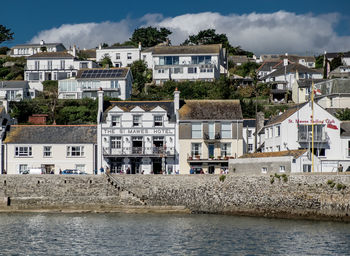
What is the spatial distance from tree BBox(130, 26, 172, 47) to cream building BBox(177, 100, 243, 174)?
67.1 m

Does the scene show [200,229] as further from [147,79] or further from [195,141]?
[147,79]

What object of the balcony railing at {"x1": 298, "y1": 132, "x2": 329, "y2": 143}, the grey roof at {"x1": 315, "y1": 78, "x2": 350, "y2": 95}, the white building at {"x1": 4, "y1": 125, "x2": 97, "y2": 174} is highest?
the grey roof at {"x1": 315, "y1": 78, "x2": 350, "y2": 95}

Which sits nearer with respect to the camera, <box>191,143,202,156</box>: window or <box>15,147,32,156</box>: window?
<box>15,147,32,156</box>: window

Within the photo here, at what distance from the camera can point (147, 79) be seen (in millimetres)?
96188

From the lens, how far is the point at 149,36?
12575 cm

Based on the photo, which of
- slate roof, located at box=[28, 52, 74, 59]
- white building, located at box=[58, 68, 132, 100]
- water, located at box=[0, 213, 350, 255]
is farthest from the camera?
slate roof, located at box=[28, 52, 74, 59]

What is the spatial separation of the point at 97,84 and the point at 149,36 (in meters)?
41.0

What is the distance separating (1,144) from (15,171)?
316 centimetres

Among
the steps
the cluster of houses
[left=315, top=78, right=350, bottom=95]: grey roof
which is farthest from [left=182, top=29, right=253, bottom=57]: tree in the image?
the steps

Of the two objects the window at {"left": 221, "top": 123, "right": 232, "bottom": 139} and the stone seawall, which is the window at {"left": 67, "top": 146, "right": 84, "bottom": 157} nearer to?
the stone seawall

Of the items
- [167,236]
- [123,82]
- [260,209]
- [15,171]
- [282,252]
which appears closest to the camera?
[282,252]

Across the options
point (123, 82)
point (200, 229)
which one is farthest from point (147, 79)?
point (200, 229)

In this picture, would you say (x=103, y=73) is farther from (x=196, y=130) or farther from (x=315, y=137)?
(x=315, y=137)

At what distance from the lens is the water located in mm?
32469
